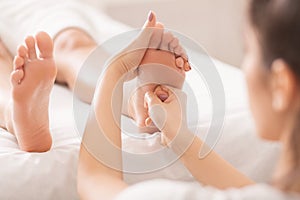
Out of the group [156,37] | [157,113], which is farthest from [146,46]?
[157,113]

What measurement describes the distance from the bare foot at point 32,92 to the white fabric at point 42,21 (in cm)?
46

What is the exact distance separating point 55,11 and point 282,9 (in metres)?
1.08

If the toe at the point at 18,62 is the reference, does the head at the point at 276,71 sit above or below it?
above

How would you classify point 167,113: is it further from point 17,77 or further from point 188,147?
point 17,77

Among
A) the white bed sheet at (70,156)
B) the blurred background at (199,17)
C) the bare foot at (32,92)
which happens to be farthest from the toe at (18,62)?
the blurred background at (199,17)

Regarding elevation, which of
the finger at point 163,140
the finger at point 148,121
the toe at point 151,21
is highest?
the toe at point 151,21

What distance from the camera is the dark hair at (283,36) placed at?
0.65m

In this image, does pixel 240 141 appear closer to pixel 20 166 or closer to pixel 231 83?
pixel 231 83

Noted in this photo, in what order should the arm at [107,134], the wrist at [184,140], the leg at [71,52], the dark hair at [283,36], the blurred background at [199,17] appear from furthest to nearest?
the blurred background at [199,17]
the leg at [71,52]
the wrist at [184,140]
the arm at [107,134]
the dark hair at [283,36]

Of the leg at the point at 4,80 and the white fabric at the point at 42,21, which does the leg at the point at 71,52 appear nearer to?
the white fabric at the point at 42,21

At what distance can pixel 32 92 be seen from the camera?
103 cm

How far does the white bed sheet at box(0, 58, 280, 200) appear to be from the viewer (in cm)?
95

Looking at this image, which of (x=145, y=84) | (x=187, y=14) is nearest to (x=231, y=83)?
(x=145, y=84)

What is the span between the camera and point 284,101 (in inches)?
26.4
